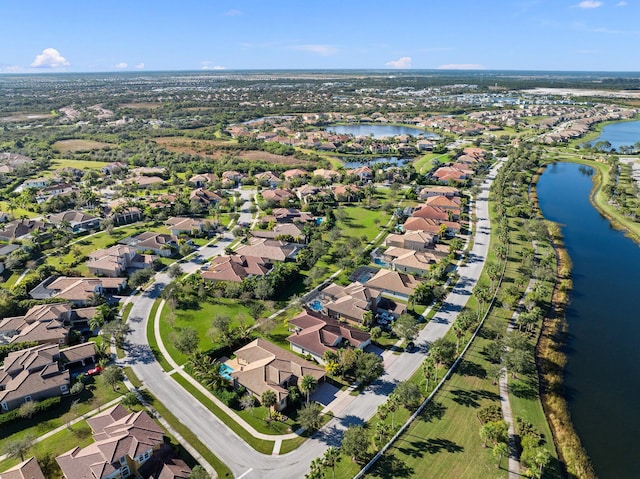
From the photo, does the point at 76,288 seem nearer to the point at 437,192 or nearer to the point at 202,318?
the point at 202,318

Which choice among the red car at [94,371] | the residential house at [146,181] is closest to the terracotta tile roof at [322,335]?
the red car at [94,371]

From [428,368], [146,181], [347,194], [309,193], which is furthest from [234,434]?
[146,181]

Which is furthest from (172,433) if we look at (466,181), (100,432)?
(466,181)

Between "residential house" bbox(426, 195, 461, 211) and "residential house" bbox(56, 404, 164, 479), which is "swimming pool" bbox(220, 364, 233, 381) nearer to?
"residential house" bbox(56, 404, 164, 479)

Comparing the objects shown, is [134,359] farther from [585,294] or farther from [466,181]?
[466,181]

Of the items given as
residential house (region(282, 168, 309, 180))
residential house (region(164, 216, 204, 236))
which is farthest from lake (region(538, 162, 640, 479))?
residential house (region(282, 168, 309, 180))

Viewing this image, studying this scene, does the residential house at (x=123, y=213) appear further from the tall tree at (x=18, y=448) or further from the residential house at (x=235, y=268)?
the tall tree at (x=18, y=448)
